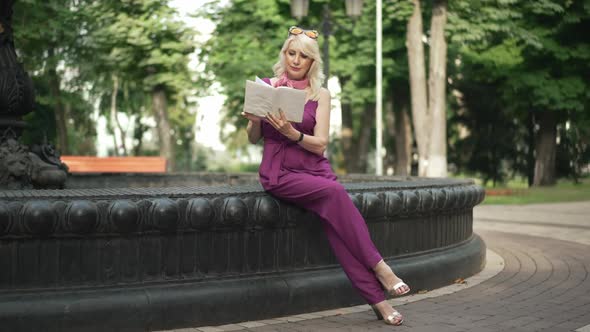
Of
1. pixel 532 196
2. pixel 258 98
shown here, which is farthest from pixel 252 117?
pixel 532 196

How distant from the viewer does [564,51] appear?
2823 cm

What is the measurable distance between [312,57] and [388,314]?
1.86m

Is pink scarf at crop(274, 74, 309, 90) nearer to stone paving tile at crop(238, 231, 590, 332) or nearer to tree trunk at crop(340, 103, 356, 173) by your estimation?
stone paving tile at crop(238, 231, 590, 332)

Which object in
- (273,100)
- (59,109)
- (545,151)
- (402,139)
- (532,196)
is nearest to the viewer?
(273,100)

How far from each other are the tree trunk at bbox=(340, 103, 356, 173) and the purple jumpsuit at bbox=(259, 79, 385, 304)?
1046 inches

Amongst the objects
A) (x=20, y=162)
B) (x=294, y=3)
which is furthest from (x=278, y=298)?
(x=294, y=3)

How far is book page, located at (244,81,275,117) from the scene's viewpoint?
548 centimetres

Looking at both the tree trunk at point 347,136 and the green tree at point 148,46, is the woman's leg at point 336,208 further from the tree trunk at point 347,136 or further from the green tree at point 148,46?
the tree trunk at point 347,136

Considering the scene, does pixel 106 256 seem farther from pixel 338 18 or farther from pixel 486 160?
pixel 486 160

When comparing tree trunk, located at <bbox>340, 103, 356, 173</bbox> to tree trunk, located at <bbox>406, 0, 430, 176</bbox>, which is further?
tree trunk, located at <bbox>340, 103, 356, 173</bbox>

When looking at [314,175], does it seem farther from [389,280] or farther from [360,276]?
[389,280]

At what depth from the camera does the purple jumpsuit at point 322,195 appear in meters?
5.74

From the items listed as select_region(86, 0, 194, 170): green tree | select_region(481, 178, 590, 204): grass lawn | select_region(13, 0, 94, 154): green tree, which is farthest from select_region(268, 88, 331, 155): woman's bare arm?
select_region(86, 0, 194, 170): green tree

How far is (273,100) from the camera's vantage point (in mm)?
5535
